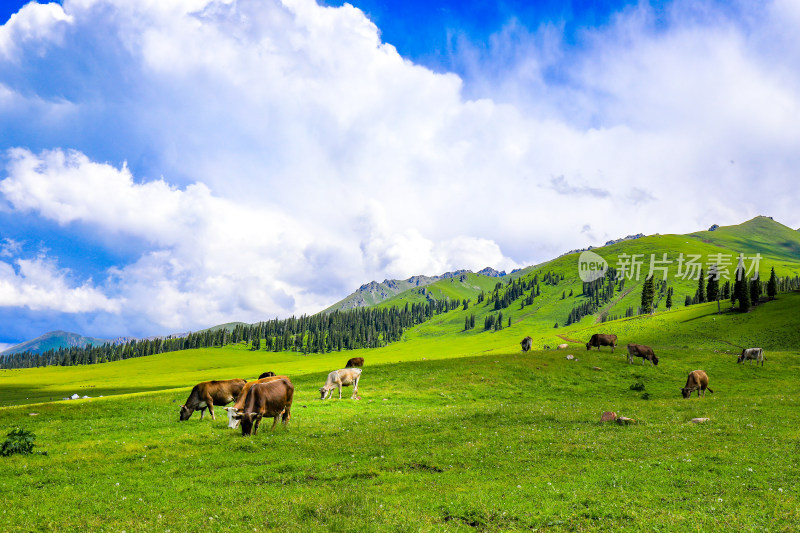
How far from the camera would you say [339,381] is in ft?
113

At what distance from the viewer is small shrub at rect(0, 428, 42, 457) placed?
18.0 metres

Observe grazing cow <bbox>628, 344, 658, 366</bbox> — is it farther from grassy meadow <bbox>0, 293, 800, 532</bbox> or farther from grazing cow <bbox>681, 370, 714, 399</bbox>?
grassy meadow <bbox>0, 293, 800, 532</bbox>

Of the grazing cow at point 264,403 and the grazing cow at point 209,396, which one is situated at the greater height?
the grazing cow at point 264,403

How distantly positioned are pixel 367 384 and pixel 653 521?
3386cm

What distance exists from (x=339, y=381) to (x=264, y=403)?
45.0 ft

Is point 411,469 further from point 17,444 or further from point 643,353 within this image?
point 643,353

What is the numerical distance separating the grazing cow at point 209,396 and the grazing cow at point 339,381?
7.84 metres

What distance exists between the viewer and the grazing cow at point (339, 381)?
112 feet

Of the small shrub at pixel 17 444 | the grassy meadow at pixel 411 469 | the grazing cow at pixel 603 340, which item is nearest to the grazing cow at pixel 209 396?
the grassy meadow at pixel 411 469

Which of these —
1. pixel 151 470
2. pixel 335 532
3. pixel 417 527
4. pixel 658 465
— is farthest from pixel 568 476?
pixel 151 470

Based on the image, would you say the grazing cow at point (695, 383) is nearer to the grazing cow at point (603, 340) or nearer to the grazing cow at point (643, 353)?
the grazing cow at point (643, 353)

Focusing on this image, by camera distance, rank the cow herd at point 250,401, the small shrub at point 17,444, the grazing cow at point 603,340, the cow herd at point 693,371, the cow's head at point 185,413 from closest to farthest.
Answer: the small shrub at point 17,444 → the cow herd at point 250,401 → the cow's head at point 185,413 → the cow herd at point 693,371 → the grazing cow at point 603,340

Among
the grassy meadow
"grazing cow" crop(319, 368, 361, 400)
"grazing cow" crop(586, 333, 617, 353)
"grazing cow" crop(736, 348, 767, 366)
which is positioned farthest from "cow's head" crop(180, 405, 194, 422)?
"grazing cow" crop(736, 348, 767, 366)

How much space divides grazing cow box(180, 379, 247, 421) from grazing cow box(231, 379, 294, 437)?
6141 millimetres
